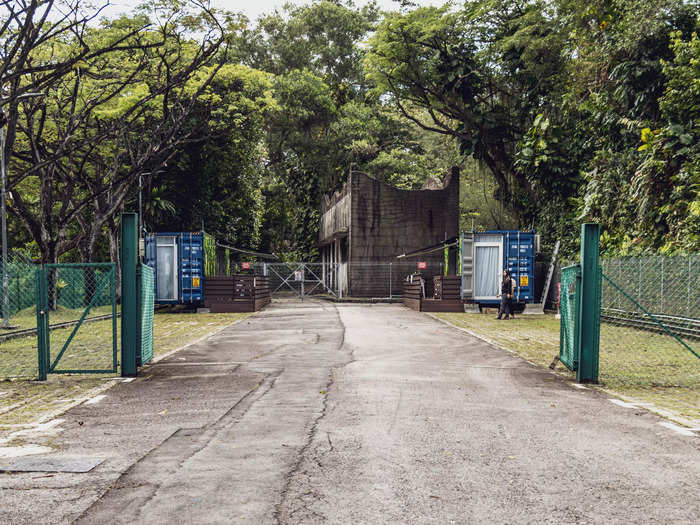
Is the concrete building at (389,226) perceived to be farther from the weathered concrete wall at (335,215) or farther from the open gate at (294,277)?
the open gate at (294,277)

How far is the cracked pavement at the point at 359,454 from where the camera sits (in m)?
4.29

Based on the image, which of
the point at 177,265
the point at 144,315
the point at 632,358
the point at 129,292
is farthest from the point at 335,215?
the point at 129,292

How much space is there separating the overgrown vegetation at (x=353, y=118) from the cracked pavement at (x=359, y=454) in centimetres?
542

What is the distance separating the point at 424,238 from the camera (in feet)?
123

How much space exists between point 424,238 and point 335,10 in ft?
80.7

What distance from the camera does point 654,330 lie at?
17594mm

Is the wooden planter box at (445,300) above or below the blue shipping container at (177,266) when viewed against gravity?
below

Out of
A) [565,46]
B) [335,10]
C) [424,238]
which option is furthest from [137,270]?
[335,10]

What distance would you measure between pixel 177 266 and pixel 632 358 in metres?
20.0

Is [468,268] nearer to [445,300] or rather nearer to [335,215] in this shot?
[445,300]

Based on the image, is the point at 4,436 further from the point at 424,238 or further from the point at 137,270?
the point at 424,238

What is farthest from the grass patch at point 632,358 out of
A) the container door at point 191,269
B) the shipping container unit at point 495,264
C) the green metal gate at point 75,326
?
the container door at point 191,269

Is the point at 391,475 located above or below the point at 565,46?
below

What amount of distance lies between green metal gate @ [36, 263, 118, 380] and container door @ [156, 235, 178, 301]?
2352mm
